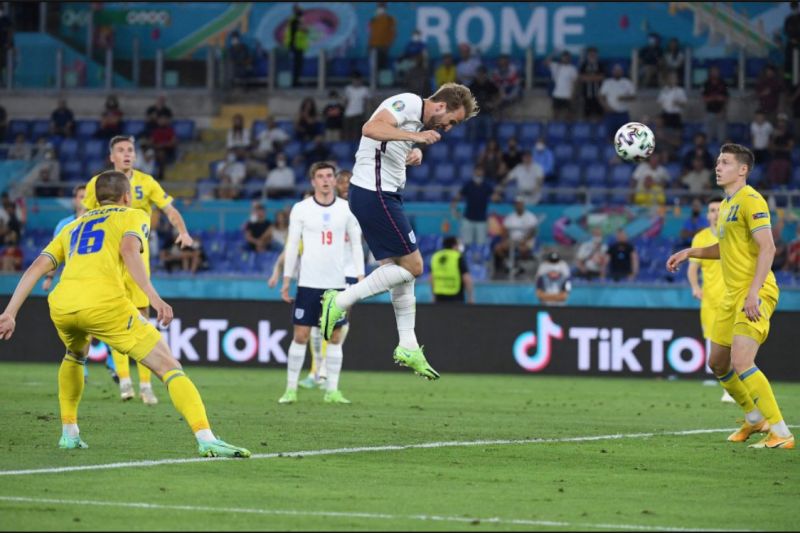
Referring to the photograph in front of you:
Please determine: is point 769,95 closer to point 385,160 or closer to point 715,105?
point 715,105

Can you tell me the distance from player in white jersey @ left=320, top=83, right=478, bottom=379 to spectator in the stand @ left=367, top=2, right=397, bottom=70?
884 inches

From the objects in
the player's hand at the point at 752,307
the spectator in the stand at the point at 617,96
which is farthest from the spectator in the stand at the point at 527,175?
the player's hand at the point at 752,307

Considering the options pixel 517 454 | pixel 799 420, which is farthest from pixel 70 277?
pixel 799 420

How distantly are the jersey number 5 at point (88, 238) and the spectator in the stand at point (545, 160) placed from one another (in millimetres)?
19408

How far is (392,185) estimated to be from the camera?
38.0ft

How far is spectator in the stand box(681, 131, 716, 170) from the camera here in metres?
27.7

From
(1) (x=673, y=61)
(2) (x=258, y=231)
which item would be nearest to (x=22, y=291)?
(2) (x=258, y=231)

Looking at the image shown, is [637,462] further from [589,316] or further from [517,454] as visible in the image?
[589,316]

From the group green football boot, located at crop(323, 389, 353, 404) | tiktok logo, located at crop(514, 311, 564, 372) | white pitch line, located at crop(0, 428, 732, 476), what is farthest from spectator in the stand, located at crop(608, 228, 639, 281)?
white pitch line, located at crop(0, 428, 732, 476)

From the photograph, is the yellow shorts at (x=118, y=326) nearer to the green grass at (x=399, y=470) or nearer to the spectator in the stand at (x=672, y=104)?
the green grass at (x=399, y=470)

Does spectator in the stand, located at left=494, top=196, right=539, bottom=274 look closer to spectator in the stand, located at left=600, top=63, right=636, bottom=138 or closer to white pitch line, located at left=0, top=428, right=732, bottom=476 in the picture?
spectator in the stand, located at left=600, top=63, right=636, bottom=138

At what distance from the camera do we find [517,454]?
10.9 m

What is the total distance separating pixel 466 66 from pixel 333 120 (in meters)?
3.18

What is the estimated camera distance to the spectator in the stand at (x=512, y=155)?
1126 inches
